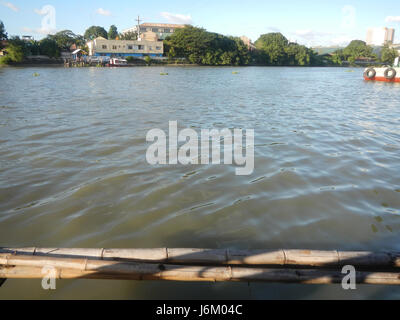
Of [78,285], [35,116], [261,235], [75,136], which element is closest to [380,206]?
[261,235]

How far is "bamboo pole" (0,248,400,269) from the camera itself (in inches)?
113

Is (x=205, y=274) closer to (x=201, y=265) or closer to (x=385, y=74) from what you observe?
(x=201, y=265)

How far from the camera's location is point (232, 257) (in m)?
2.89

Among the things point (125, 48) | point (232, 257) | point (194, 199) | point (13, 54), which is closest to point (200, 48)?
point (125, 48)

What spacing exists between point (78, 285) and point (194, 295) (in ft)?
3.71

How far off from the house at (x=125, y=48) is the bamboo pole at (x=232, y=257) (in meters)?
69.8

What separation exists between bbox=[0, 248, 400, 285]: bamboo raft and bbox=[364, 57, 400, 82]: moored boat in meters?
30.7

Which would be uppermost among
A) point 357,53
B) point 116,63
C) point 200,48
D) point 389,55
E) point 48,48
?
point 357,53

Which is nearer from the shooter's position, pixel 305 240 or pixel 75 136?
pixel 305 240

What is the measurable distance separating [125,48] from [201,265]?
71398mm

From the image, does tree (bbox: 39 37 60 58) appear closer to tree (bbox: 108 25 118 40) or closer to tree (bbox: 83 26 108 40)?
tree (bbox: 108 25 118 40)

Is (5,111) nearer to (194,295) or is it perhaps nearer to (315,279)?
(194,295)

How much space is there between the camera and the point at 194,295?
275 cm

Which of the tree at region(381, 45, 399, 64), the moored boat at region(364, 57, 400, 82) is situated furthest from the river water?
the tree at region(381, 45, 399, 64)
